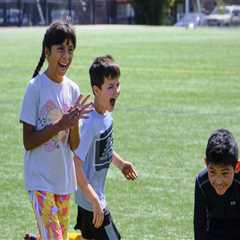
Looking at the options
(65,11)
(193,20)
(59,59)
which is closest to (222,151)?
(59,59)

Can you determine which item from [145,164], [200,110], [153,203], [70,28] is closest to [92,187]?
[70,28]

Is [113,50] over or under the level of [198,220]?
under

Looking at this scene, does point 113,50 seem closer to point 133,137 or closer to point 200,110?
point 200,110

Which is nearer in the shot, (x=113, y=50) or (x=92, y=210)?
(x=92, y=210)

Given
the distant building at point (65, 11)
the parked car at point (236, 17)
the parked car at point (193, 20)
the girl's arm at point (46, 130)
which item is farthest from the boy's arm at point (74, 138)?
the parked car at point (236, 17)

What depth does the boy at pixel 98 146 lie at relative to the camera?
5.53 meters

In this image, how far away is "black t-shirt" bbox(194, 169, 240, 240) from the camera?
488 cm

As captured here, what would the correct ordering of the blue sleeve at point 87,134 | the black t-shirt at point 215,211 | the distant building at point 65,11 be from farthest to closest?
the distant building at point 65,11 → the blue sleeve at point 87,134 → the black t-shirt at point 215,211

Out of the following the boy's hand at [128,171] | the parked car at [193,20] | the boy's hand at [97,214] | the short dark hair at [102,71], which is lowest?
the parked car at [193,20]

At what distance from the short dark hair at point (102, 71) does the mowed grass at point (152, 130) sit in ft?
6.79

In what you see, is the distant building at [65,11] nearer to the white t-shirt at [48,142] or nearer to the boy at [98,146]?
the boy at [98,146]

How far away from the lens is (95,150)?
5.61 meters

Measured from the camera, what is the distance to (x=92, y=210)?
5.58 metres

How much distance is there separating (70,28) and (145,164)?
516 centimetres
